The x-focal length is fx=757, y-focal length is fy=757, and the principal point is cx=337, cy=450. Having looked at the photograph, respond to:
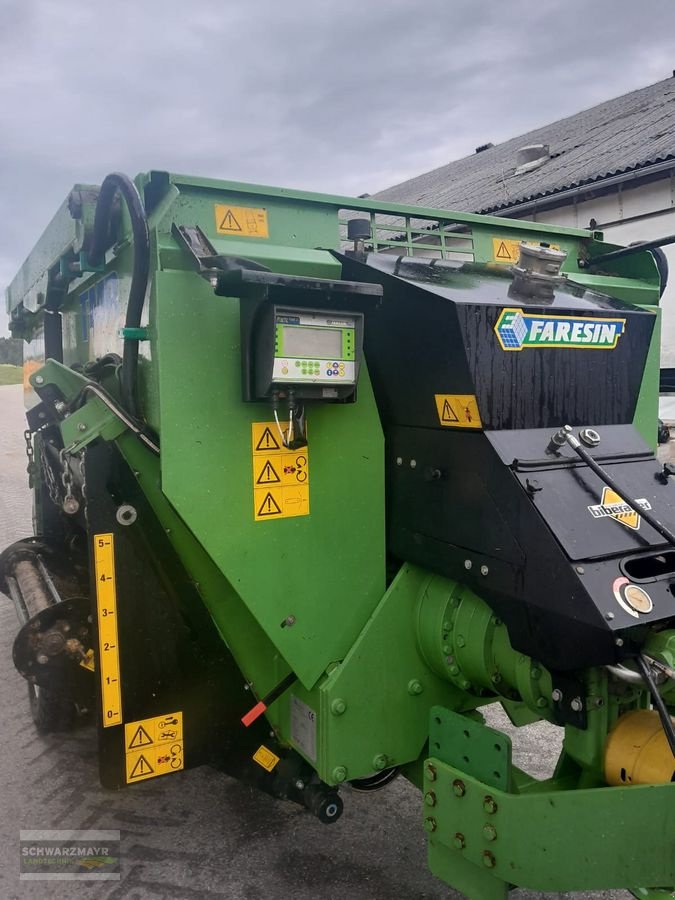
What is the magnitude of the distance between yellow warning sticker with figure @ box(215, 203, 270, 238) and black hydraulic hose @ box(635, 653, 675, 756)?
5.12 ft

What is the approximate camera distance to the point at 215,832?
9.23 feet

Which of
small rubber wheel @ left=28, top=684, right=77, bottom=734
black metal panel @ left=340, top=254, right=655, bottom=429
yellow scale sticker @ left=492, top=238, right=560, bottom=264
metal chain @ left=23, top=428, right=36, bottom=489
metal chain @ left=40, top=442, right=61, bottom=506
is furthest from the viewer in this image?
metal chain @ left=23, top=428, right=36, bottom=489

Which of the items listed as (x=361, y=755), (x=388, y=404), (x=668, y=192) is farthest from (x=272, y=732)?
(x=668, y=192)

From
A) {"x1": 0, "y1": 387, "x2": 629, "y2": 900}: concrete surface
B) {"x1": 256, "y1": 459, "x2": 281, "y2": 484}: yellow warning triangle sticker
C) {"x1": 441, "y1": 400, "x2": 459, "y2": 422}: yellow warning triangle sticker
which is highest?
{"x1": 441, "y1": 400, "x2": 459, "y2": 422}: yellow warning triangle sticker

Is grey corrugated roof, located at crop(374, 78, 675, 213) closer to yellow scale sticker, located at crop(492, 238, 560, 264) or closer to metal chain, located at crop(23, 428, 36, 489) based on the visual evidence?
yellow scale sticker, located at crop(492, 238, 560, 264)

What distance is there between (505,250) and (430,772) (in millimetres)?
1848

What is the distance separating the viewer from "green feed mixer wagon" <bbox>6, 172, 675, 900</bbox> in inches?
73.4

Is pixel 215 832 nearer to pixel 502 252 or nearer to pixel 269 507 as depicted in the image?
pixel 269 507

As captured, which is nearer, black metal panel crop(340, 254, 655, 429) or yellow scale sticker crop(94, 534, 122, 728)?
black metal panel crop(340, 254, 655, 429)

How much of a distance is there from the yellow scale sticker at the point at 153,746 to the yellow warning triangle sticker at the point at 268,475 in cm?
86

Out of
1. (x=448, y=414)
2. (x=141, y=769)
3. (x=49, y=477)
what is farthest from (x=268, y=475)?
(x=49, y=477)

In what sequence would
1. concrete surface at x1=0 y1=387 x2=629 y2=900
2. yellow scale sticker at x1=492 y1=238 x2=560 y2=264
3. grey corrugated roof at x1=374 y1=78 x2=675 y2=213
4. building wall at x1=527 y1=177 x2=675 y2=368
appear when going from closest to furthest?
concrete surface at x1=0 y1=387 x2=629 y2=900, yellow scale sticker at x1=492 y1=238 x2=560 y2=264, building wall at x1=527 y1=177 x2=675 y2=368, grey corrugated roof at x1=374 y1=78 x2=675 y2=213

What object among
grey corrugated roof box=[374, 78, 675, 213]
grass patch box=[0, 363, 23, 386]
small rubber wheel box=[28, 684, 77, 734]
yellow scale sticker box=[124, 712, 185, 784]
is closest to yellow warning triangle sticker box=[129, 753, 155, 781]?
yellow scale sticker box=[124, 712, 185, 784]

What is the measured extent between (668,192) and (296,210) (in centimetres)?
763
